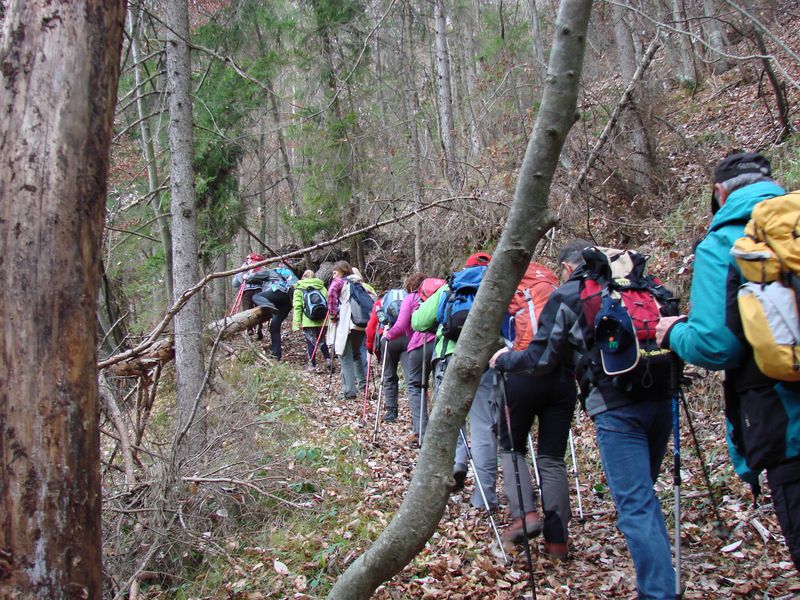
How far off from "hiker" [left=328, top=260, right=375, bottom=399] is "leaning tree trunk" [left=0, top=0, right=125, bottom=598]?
8399mm

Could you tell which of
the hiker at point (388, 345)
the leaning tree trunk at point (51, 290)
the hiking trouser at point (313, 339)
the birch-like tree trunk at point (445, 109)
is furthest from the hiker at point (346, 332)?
the leaning tree trunk at point (51, 290)

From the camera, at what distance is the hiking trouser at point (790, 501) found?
241 centimetres

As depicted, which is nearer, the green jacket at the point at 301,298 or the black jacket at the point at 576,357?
the black jacket at the point at 576,357

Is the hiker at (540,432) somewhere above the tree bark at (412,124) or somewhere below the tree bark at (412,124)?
below

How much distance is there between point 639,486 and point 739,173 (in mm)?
1792

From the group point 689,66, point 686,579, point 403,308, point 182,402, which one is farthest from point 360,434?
point 689,66

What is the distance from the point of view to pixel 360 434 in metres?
8.56

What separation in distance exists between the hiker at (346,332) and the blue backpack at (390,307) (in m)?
1.22

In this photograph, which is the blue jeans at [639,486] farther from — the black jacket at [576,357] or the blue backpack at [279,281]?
the blue backpack at [279,281]

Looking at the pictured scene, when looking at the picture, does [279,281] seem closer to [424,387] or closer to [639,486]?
[424,387]

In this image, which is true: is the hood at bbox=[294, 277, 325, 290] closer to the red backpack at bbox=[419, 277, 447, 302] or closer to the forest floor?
the forest floor

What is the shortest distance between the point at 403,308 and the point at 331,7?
31.7 ft

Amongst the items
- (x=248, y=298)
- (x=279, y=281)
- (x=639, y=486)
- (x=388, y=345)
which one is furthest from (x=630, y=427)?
(x=248, y=298)

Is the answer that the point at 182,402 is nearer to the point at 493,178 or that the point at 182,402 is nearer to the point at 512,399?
the point at 512,399
